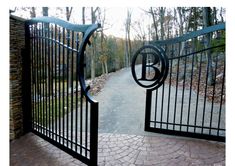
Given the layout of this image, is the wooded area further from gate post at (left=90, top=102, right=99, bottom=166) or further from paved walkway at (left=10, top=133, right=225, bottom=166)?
paved walkway at (left=10, top=133, right=225, bottom=166)

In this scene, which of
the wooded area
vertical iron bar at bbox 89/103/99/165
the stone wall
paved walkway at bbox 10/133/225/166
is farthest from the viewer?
the wooded area

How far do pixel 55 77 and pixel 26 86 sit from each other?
0.76m

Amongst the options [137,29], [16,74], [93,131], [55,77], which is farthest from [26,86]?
[137,29]

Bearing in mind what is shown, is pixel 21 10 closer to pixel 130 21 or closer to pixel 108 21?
pixel 108 21

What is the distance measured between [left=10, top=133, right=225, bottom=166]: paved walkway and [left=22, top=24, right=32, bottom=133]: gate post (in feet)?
0.76

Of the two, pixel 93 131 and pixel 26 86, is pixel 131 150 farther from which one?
pixel 26 86

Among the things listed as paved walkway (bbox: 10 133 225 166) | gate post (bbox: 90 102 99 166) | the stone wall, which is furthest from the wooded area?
paved walkway (bbox: 10 133 225 166)

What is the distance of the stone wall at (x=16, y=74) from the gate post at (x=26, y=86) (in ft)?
0.16

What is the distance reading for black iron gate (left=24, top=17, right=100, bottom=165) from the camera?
263 centimetres

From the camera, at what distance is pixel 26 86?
3518 mm

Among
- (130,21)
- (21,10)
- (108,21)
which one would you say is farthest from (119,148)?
(130,21)
